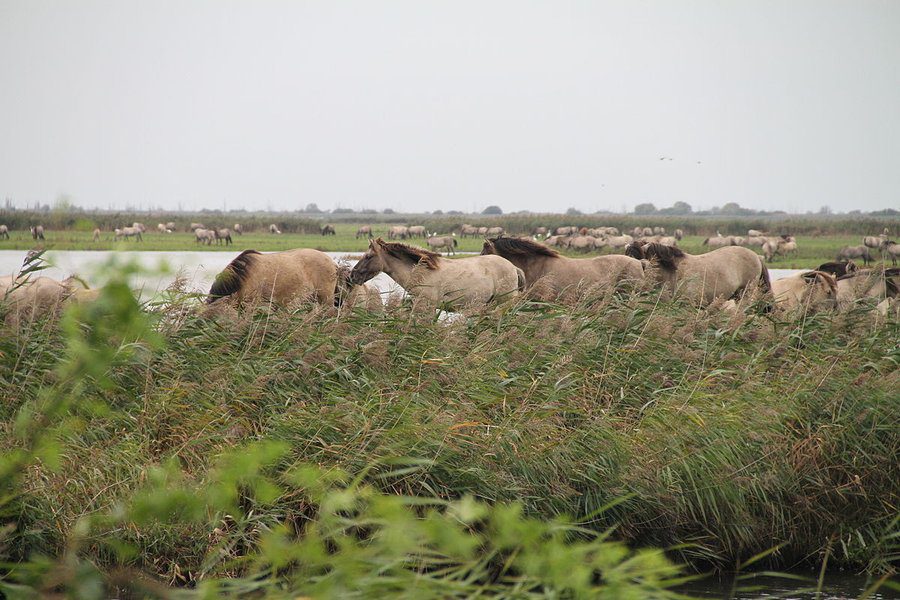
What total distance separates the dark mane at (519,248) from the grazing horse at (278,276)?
227cm

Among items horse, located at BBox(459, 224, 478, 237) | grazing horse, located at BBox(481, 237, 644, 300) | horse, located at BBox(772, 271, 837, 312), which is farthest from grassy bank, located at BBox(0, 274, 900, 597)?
horse, located at BBox(459, 224, 478, 237)

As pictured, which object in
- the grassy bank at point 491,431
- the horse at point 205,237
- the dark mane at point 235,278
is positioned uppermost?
the dark mane at point 235,278

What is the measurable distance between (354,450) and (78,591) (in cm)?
397

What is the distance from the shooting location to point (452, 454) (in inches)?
237

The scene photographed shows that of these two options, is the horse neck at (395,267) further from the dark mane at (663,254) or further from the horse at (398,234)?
the horse at (398,234)

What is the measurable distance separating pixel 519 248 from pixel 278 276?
3.36 meters

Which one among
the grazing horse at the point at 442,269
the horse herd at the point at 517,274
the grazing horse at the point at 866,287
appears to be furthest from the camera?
the grazing horse at the point at 442,269

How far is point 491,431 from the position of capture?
6469 millimetres

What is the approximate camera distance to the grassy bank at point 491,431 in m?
5.68

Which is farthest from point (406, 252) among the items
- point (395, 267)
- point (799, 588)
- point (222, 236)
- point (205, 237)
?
point (222, 236)

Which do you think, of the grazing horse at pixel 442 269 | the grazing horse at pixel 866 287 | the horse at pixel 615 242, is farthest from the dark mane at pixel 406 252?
the horse at pixel 615 242

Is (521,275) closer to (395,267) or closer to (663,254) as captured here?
(395,267)

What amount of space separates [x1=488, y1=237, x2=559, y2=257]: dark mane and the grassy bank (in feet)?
17.9

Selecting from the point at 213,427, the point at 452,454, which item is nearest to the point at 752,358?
the point at 452,454
